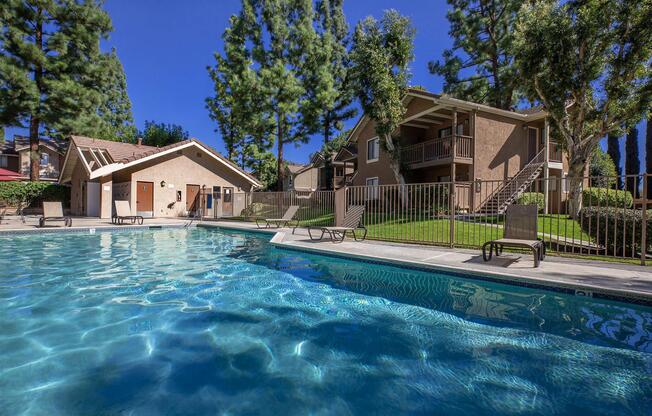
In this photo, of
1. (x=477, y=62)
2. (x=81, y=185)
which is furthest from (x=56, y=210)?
(x=477, y=62)

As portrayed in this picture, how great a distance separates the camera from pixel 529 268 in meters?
6.21

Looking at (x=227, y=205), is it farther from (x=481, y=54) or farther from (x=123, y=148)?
(x=481, y=54)

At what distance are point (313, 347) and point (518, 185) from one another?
18.6 meters

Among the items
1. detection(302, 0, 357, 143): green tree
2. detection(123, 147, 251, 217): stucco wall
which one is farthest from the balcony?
detection(123, 147, 251, 217): stucco wall

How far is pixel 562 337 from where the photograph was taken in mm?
3938

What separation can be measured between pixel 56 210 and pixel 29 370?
15.9 meters

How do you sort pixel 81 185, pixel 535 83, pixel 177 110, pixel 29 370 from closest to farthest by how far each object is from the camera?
pixel 29 370
pixel 535 83
pixel 81 185
pixel 177 110

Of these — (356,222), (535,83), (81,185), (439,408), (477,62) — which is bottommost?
(439,408)

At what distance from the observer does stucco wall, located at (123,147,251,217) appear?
828 inches

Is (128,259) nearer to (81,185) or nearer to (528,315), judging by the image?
(528,315)

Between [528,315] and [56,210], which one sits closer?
[528,315]

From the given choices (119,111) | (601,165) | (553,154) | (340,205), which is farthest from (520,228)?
(119,111)

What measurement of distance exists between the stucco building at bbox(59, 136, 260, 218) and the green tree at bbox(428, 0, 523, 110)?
1948cm

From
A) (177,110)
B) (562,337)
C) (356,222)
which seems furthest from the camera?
(177,110)
